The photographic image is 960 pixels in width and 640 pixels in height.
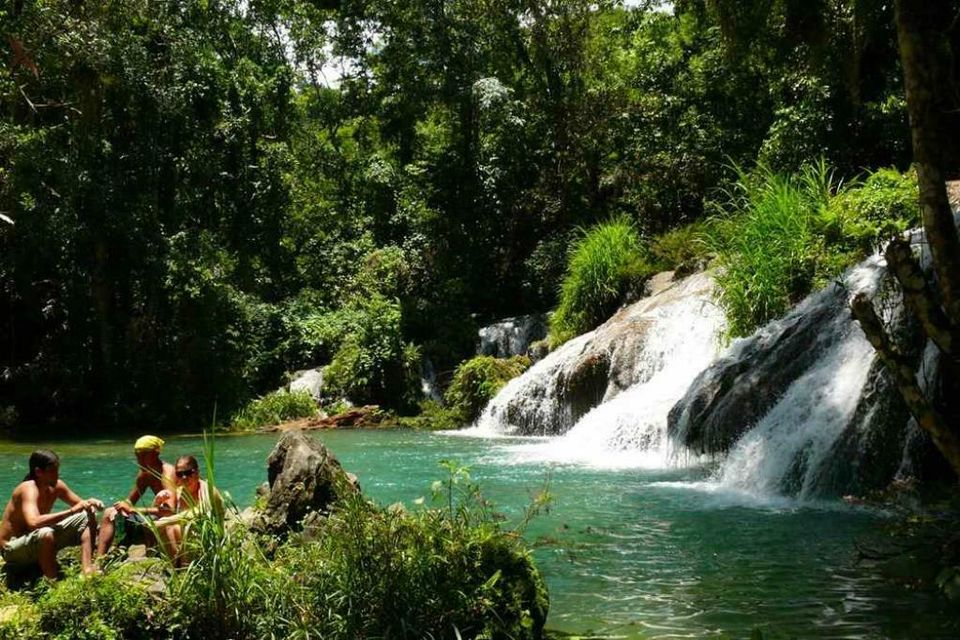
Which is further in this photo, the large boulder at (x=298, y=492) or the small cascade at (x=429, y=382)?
the small cascade at (x=429, y=382)

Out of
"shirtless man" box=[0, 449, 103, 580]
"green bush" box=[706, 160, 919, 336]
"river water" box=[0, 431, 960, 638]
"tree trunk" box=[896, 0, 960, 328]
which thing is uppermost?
"green bush" box=[706, 160, 919, 336]

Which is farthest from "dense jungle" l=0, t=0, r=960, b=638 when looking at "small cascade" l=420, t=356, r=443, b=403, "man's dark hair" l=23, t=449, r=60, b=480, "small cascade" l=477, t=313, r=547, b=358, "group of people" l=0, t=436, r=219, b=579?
"man's dark hair" l=23, t=449, r=60, b=480

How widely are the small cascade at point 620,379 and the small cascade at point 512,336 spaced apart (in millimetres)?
3666

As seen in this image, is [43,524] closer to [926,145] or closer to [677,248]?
[926,145]

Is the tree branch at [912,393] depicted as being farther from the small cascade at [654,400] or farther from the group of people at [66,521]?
the small cascade at [654,400]

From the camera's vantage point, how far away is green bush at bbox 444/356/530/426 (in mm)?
19703

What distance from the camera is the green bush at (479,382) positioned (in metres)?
19.7

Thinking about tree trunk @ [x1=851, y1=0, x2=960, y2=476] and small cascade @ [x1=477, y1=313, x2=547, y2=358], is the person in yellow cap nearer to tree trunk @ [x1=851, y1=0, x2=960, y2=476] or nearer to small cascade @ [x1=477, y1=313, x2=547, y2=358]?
tree trunk @ [x1=851, y1=0, x2=960, y2=476]

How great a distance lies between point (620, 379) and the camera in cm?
1574

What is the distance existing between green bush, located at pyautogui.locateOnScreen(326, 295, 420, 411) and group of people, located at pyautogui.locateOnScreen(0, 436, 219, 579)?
1587 centimetres

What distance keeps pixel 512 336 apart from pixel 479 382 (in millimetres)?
3006

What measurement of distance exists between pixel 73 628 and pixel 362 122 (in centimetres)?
2873

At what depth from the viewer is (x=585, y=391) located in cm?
1620

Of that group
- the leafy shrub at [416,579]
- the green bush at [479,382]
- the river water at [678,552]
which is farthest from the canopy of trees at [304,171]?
the leafy shrub at [416,579]
